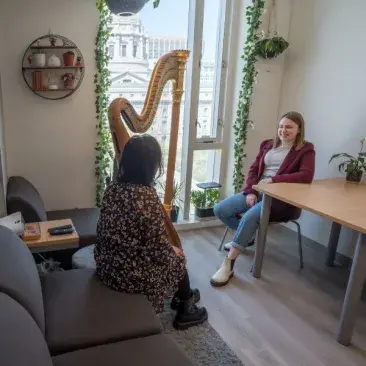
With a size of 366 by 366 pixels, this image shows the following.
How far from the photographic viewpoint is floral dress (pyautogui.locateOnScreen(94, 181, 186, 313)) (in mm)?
1696

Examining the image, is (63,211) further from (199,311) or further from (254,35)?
(254,35)

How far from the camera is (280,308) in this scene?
2.49m

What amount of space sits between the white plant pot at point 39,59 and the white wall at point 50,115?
0.38ft

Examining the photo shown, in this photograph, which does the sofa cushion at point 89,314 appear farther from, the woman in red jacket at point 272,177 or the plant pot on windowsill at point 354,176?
the plant pot on windowsill at point 354,176

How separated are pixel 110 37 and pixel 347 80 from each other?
2017mm

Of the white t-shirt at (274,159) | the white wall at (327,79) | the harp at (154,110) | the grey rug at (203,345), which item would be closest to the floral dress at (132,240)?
the harp at (154,110)

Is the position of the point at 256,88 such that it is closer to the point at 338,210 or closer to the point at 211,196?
the point at 211,196

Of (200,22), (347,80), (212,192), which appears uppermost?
(200,22)

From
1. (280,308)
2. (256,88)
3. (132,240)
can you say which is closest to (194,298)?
(280,308)

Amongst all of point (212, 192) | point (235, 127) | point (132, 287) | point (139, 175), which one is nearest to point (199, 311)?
point (132, 287)

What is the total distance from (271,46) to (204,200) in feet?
5.25

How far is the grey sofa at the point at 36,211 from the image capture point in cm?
238

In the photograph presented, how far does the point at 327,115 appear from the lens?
131 inches

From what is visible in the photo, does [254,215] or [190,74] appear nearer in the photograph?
[254,215]
